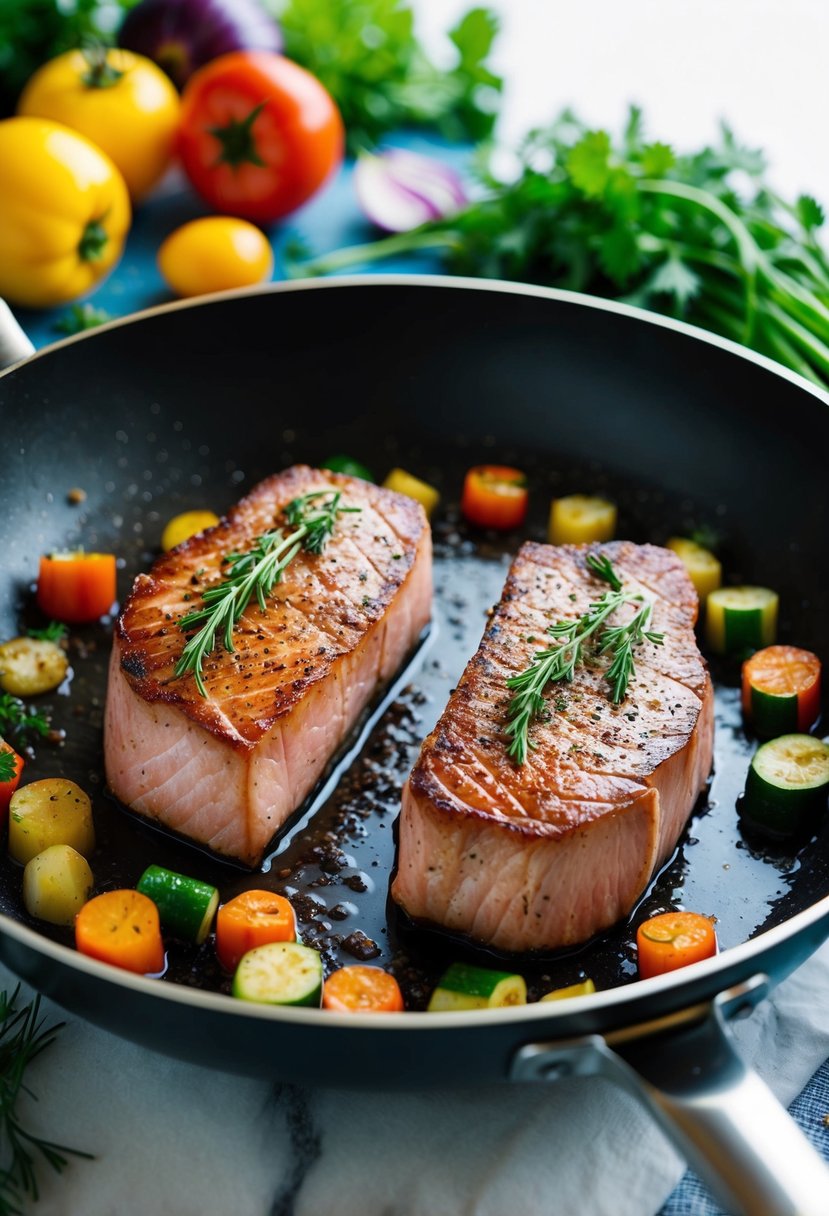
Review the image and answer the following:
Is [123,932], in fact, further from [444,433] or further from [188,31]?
[188,31]

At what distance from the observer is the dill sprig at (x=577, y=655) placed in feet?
8.64

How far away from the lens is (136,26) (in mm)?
4738

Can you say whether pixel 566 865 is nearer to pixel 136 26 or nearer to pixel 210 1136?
pixel 210 1136

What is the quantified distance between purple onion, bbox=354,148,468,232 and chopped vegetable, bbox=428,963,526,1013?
9.99ft

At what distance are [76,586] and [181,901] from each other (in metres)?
1.07

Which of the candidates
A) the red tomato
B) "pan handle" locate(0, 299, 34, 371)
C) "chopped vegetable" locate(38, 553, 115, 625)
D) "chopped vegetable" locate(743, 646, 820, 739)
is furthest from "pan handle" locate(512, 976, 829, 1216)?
the red tomato

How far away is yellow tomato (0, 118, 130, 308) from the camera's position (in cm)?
385

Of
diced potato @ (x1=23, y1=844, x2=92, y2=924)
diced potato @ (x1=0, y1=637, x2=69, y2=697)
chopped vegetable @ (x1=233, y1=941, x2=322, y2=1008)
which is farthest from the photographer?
diced potato @ (x1=0, y1=637, x2=69, y2=697)

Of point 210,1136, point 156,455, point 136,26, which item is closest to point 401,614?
point 156,455

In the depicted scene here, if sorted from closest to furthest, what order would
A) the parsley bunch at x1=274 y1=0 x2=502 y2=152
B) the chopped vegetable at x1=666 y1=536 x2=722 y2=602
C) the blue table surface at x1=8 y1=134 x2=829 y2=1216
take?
the chopped vegetable at x1=666 y1=536 x2=722 y2=602
the blue table surface at x1=8 y1=134 x2=829 y2=1216
the parsley bunch at x1=274 y1=0 x2=502 y2=152

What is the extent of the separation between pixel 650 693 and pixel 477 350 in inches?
59.4

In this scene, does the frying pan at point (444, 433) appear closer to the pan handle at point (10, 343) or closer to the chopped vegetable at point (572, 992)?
the pan handle at point (10, 343)

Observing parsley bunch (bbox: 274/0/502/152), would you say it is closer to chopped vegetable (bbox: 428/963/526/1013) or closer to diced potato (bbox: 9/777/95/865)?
diced potato (bbox: 9/777/95/865)

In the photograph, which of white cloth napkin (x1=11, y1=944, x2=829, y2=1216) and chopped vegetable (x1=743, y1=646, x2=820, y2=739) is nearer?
white cloth napkin (x1=11, y1=944, x2=829, y2=1216)
